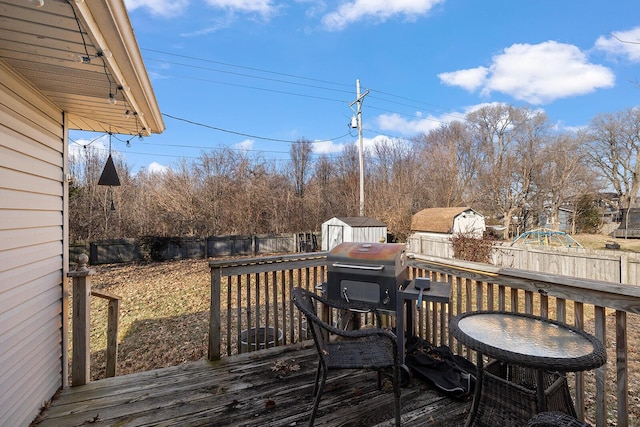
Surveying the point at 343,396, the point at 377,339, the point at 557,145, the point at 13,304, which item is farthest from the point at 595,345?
the point at 557,145

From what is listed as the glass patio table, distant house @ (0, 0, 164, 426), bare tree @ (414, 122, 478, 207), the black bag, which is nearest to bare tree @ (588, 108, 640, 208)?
bare tree @ (414, 122, 478, 207)

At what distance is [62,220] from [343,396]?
2.77 m

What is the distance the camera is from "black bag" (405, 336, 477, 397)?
7.10ft

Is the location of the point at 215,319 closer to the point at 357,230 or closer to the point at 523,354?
the point at 523,354

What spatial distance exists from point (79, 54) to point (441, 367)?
10.2ft

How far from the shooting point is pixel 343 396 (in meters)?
2.16

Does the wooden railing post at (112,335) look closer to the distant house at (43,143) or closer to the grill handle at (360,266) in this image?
the distant house at (43,143)

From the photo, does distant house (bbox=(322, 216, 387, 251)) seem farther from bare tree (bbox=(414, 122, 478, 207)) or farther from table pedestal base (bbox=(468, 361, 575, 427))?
table pedestal base (bbox=(468, 361, 575, 427))

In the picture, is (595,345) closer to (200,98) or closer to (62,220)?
(62,220)

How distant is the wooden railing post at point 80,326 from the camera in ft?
7.79

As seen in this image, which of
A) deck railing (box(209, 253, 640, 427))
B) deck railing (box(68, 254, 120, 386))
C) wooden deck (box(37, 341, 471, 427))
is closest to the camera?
deck railing (box(209, 253, 640, 427))

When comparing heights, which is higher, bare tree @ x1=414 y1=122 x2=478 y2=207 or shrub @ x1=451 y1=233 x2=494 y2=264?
bare tree @ x1=414 y1=122 x2=478 y2=207

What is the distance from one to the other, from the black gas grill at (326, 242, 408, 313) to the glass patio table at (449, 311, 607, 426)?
1.86 feet

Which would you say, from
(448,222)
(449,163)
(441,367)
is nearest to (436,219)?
(448,222)
